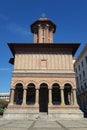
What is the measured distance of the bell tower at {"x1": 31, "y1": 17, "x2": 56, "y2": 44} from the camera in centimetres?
3092

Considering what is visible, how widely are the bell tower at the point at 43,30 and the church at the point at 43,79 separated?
15.9 feet

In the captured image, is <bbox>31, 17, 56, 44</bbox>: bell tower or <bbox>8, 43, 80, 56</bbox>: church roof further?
<bbox>31, 17, 56, 44</bbox>: bell tower

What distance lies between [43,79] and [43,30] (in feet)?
36.0

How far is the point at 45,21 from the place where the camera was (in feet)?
104

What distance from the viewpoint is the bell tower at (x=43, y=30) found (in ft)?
101

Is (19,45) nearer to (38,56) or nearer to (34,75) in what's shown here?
(38,56)

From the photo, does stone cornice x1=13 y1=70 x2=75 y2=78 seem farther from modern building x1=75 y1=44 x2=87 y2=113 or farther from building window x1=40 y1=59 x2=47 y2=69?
modern building x1=75 y1=44 x2=87 y2=113

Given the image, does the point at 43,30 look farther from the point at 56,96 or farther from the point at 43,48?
the point at 56,96

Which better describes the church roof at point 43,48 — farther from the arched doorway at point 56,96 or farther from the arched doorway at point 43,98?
the arched doorway at point 56,96

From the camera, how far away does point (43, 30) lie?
31500 mm

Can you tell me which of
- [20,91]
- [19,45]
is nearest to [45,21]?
[19,45]

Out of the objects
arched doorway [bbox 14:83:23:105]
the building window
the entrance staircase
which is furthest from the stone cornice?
the entrance staircase

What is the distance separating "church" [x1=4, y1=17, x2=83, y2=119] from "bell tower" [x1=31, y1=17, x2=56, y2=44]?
4.86m

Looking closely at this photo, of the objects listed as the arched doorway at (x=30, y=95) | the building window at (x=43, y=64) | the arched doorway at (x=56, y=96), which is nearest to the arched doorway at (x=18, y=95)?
the arched doorway at (x=30, y=95)
